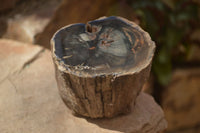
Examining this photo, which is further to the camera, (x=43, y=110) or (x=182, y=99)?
(x=182, y=99)

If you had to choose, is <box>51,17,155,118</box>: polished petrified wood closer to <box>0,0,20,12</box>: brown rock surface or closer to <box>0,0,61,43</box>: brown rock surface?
<box>0,0,61,43</box>: brown rock surface

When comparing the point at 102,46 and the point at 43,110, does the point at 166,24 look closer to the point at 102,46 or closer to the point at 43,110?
the point at 102,46

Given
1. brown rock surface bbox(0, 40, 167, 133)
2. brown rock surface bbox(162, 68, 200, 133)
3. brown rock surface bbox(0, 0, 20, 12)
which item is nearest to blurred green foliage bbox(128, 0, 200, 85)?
brown rock surface bbox(162, 68, 200, 133)

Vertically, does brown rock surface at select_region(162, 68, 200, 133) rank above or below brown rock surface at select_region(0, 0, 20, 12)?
below

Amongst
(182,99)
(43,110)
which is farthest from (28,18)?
(182,99)

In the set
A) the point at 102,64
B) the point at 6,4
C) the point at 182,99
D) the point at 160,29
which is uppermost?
the point at 102,64

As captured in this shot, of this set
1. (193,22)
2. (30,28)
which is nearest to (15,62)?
(30,28)
